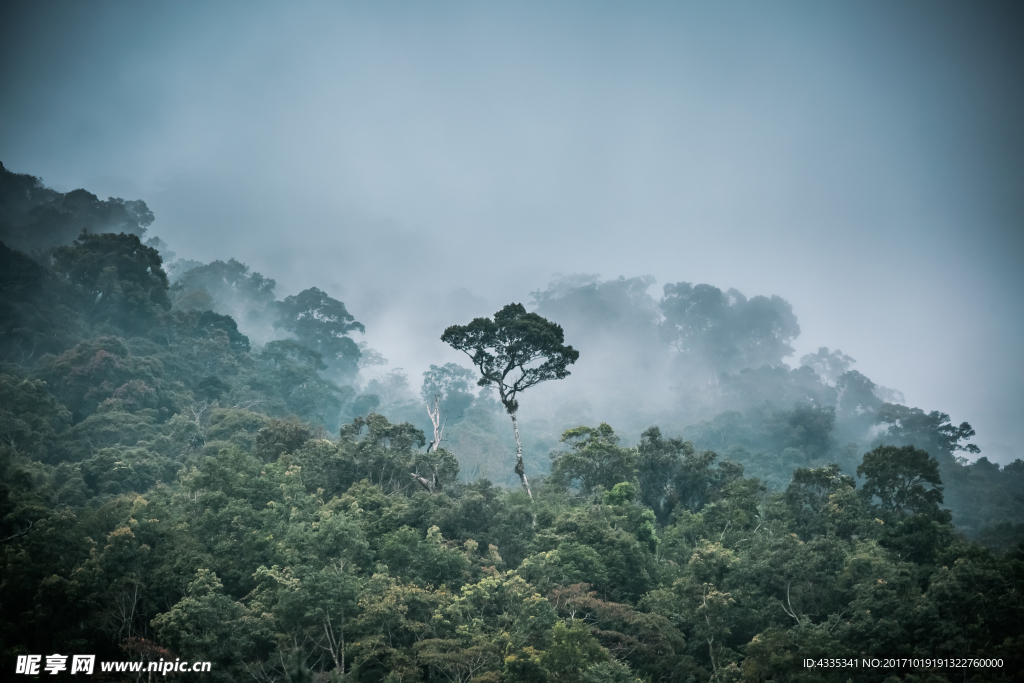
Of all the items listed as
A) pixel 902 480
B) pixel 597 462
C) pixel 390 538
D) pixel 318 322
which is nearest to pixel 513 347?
pixel 597 462

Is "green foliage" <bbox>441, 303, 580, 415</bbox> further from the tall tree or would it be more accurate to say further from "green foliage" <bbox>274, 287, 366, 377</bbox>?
"green foliage" <bbox>274, 287, 366, 377</bbox>

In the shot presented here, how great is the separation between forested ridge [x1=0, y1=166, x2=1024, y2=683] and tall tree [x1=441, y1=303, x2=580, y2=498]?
200 cm

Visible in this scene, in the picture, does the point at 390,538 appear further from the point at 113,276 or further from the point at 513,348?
the point at 113,276

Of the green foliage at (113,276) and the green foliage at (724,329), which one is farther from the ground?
the green foliage at (724,329)

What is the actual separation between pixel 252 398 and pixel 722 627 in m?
38.7

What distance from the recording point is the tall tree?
1086 inches

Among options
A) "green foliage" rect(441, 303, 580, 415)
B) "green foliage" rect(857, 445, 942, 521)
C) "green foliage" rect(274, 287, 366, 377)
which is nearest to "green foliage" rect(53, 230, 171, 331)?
"green foliage" rect(274, 287, 366, 377)

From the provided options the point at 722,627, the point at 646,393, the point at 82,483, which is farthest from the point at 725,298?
the point at 82,483

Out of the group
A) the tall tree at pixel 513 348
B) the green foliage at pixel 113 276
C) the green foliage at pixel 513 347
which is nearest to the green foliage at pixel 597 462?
the tall tree at pixel 513 348

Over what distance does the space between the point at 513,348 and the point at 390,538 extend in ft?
40.8

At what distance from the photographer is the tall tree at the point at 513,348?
2758cm

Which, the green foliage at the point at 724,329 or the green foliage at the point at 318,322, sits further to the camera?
the green foliage at the point at 724,329

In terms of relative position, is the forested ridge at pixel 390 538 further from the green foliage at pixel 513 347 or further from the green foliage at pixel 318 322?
the green foliage at pixel 318 322

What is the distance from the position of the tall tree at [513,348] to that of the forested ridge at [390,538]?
6.55ft
